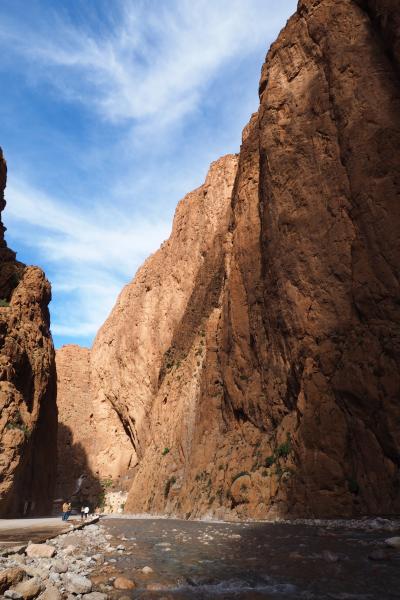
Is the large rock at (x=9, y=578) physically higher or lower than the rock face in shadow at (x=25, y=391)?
lower

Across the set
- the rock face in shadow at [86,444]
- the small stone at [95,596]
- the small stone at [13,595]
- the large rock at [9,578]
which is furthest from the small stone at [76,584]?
the rock face in shadow at [86,444]

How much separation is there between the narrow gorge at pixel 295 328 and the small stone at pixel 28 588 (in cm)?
1229

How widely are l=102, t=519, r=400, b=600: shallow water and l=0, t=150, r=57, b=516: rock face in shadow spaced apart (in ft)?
41.5

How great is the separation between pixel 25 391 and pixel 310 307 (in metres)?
17.8

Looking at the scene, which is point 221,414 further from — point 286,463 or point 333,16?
point 333,16

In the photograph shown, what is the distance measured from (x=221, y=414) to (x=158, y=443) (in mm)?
12725

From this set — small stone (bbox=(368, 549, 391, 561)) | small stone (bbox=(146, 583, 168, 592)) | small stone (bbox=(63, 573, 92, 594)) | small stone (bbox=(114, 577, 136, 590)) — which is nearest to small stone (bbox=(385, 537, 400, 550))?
small stone (bbox=(368, 549, 391, 561))

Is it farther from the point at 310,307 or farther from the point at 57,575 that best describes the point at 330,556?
the point at 310,307

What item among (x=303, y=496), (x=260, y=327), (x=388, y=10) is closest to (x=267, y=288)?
(x=260, y=327)

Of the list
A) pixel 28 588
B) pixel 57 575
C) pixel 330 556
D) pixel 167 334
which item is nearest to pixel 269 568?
pixel 330 556

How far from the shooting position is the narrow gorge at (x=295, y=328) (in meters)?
17.9

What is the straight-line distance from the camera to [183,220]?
57875mm

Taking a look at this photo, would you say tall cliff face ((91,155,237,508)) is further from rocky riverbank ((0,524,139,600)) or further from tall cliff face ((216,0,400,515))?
rocky riverbank ((0,524,139,600))

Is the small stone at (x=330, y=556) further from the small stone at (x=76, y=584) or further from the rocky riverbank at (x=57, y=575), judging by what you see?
the small stone at (x=76, y=584)
